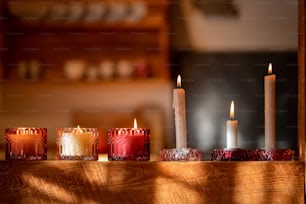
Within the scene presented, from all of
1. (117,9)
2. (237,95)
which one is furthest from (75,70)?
(237,95)

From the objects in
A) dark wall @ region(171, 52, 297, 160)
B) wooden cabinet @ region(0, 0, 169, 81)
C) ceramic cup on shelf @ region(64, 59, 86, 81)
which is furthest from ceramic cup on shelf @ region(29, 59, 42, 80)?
dark wall @ region(171, 52, 297, 160)

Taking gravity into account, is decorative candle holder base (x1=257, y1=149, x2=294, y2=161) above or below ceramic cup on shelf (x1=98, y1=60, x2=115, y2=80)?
below

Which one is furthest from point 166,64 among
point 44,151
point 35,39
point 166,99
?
point 44,151

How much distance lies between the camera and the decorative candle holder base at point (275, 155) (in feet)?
2.22

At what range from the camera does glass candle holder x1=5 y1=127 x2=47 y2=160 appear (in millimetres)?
680

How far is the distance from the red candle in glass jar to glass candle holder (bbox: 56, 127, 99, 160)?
22 millimetres

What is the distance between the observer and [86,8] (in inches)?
90.6

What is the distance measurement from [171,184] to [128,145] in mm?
73

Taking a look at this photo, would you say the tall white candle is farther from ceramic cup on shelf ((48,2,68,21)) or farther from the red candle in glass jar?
ceramic cup on shelf ((48,2,68,21))

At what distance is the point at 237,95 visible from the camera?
2396 millimetres

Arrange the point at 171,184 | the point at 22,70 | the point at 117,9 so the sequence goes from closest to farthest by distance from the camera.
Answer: the point at 171,184
the point at 117,9
the point at 22,70

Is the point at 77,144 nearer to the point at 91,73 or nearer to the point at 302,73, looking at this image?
the point at 302,73

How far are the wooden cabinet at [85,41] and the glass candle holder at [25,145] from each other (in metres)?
1.62

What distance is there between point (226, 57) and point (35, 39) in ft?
2.76
